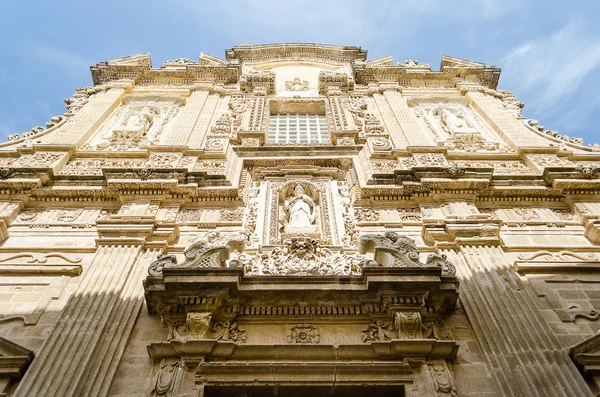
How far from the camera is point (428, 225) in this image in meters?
8.45

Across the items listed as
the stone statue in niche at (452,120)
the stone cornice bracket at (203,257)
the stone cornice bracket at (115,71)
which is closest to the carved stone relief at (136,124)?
the stone cornice bracket at (115,71)

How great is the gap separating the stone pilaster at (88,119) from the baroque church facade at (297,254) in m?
0.07

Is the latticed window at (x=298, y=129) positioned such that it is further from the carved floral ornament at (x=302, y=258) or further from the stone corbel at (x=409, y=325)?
the stone corbel at (x=409, y=325)

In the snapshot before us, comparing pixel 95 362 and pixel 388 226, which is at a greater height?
pixel 388 226

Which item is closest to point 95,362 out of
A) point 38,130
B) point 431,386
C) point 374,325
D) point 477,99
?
point 374,325

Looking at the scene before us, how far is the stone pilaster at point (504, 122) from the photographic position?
453 inches

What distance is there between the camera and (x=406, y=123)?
12531 millimetres

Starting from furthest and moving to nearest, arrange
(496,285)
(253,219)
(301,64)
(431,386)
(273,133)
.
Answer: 1. (301,64)
2. (273,133)
3. (253,219)
4. (496,285)
5. (431,386)

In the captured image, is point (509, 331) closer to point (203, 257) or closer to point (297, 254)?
point (297, 254)

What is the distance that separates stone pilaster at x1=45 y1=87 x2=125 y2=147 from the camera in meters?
11.3

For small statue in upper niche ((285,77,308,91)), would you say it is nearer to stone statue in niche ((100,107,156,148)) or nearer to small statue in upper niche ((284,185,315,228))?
stone statue in niche ((100,107,156,148))

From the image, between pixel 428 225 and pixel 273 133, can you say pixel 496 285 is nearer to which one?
pixel 428 225

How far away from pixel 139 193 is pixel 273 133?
4.92 metres

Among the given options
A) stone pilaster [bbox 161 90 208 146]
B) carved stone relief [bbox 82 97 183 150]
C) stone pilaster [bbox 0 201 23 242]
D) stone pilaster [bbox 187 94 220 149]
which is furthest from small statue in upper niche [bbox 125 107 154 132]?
stone pilaster [bbox 0 201 23 242]
